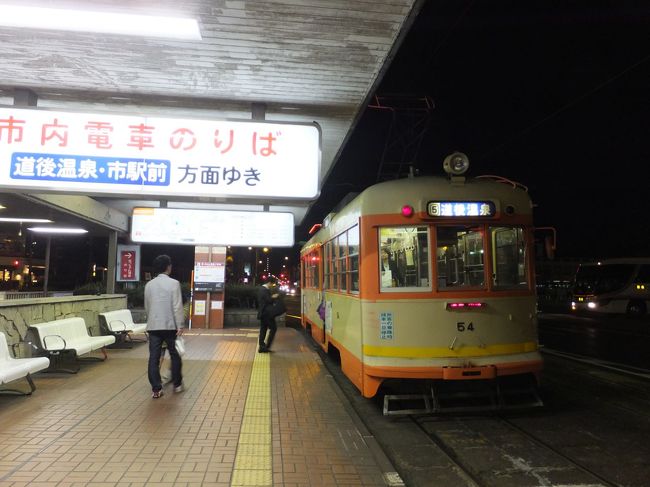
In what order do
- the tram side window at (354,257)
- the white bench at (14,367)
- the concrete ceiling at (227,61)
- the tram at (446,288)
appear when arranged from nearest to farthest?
the concrete ceiling at (227,61) → the white bench at (14,367) → the tram at (446,288) → the tram side window at (354,257)

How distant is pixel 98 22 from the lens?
4277 mm

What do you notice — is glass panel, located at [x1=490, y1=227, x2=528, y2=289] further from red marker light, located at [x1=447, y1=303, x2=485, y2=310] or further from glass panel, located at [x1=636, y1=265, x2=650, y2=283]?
glass panel, located at [x1=636, y1=265, x2=650, y2=283]

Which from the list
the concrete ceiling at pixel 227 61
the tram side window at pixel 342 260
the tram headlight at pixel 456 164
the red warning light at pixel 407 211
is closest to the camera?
the concrete ceiling at pixel 227 61

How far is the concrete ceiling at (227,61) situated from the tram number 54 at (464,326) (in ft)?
9.01

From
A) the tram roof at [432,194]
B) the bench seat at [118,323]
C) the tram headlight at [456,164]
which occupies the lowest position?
the bench seat at [118,323]

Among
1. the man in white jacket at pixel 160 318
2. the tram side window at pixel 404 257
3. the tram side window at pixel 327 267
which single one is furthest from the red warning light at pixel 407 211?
the man in white jacket at pixel 160 318

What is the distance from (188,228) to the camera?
1316 centimetres

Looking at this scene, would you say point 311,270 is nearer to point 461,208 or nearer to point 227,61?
point 461,208

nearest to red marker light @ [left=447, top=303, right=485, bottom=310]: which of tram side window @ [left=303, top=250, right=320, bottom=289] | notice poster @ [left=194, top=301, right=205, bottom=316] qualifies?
tram side window @ [left=303, top=250, right=320, bottom=289]

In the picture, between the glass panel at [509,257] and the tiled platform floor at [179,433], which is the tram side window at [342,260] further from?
the glass panel at [509,257]

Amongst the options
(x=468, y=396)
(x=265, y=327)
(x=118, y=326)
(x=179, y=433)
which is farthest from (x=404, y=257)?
(x=118, y=326)

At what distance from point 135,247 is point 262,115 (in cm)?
1108

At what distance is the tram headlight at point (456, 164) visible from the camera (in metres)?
6.17

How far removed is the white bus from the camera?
923 inches
